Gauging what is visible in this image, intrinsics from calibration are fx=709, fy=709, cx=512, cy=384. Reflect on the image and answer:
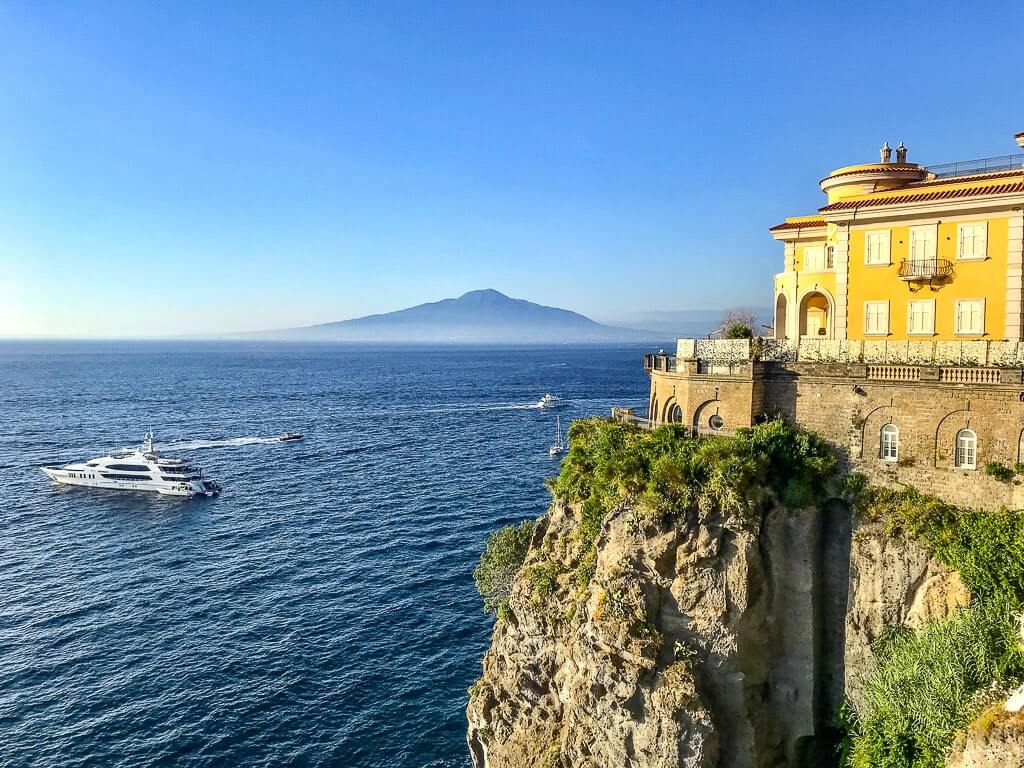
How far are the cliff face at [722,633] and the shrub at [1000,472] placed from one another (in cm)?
400

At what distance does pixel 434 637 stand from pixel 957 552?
29640 millimetres

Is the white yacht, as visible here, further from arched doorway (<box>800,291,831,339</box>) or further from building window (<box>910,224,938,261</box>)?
building window (<box>910,224,938,261</box>)

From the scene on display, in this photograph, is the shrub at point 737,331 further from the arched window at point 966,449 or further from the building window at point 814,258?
the arched window at point 966,449

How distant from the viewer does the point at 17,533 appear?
205 ft

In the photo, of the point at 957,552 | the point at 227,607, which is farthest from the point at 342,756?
the point at 957,552

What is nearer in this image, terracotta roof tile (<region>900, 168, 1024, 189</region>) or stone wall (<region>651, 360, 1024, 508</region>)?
stone wall (<region>651, 360, 1024, 508</region>)

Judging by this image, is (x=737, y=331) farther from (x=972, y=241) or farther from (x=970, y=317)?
(x=972, y=241)

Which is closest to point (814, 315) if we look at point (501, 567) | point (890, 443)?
point (890, 443)

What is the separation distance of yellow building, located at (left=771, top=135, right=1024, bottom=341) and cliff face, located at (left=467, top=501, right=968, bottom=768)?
9.33m

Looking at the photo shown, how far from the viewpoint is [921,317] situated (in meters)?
30.9

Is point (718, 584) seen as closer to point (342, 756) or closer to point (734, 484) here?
point (734, 484)

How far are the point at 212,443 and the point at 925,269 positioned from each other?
94.7 metres

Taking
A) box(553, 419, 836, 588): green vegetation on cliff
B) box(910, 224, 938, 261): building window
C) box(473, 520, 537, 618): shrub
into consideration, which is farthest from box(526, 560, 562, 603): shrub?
box(910, 224, 938, 261): building window

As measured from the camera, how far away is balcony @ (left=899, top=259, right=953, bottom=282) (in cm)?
3008
